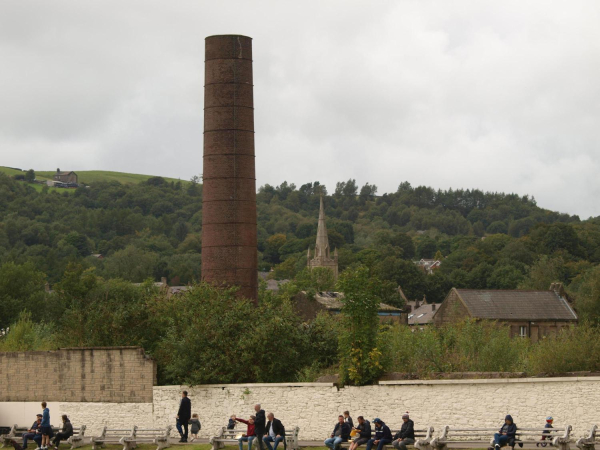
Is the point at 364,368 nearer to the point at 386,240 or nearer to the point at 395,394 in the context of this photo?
the point at 395,394

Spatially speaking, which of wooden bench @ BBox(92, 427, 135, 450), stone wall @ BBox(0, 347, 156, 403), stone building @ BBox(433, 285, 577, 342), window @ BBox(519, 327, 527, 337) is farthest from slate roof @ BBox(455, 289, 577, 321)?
wooden bench @ BBox(92, 427, 135, 450)

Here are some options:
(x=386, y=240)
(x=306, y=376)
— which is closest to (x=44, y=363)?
(x=306, y=376)

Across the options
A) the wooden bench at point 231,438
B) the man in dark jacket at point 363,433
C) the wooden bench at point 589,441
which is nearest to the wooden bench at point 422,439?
the man in dark jacket at point 363,433

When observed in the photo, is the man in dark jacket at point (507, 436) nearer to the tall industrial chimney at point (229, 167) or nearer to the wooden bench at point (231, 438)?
the wooden bench at point (231, 438)

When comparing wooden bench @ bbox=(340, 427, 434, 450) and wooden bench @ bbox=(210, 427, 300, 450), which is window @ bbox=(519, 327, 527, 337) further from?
wooden bench @ bbox=(340, 427, 434, 450)

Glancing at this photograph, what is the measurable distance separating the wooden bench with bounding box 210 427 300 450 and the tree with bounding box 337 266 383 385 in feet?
7.52

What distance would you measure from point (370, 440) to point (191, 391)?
8.23 meters

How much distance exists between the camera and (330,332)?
34.7m

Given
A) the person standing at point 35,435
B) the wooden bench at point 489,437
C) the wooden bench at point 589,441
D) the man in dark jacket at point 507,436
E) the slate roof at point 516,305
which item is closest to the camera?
the wooden bench at point 589,441

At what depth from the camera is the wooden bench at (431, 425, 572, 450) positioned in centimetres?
2270

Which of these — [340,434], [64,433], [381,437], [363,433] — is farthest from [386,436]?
[64,433]

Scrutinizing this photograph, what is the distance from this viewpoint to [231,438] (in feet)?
86.7

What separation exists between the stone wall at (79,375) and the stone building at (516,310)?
39864mm

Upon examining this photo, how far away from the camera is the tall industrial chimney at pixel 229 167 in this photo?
40.5 meters
